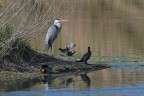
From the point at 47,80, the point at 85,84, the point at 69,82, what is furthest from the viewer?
the point at 47,80

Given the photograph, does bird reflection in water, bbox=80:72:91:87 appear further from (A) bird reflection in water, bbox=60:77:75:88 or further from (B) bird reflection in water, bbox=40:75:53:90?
(B) bird reflection in water, bbox=40:75:53:90

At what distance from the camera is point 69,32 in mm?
38625

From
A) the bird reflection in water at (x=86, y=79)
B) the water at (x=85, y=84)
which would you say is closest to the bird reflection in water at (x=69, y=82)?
the water at (x=85, y=84)

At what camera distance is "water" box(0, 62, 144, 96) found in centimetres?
1680

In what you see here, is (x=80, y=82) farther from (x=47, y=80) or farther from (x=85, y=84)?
(x=47, y=80)

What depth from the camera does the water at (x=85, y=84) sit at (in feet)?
55.1

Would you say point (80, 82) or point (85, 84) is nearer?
point (85, 84)

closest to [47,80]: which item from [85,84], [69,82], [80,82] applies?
[69,82]

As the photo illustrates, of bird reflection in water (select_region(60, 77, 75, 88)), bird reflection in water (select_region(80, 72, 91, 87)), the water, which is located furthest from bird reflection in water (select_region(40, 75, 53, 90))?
bird reflection in water (select_region(80, 72, 91, 87))

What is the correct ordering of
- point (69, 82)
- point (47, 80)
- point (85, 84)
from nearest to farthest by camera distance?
point (85, 84), point (69, 82), point (47, 80)

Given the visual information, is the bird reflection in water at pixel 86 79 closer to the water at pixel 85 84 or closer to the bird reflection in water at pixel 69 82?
the water at pixel 85 84

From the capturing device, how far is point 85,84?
18.2 m

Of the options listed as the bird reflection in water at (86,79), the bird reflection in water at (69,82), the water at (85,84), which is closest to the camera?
the water at (85,84)

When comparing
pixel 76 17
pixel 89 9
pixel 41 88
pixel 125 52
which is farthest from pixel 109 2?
pixel 41 88
